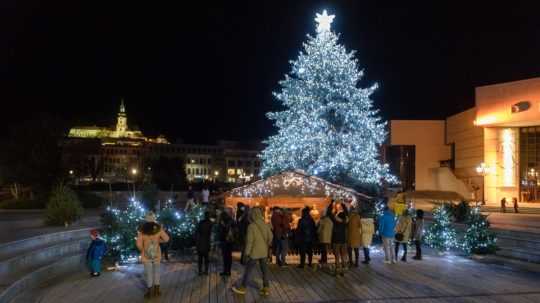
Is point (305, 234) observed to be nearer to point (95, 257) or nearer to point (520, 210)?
point (95, 257)

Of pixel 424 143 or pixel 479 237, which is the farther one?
pixel 424 143

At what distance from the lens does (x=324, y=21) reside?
2836cm

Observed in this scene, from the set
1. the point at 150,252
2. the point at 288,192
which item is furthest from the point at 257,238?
the point at 288,192

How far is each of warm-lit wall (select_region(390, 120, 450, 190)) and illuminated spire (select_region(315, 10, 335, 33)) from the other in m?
20.6

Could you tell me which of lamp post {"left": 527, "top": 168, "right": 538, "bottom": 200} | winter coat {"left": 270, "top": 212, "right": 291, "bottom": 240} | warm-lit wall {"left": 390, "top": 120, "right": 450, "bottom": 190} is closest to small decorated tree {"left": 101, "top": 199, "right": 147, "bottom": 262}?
winter coat {"left": 270, "top": 212, "right": 291, "bottom": 240}

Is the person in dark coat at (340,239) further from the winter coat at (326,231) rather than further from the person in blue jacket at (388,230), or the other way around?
the person in blue jacket at (388,230)

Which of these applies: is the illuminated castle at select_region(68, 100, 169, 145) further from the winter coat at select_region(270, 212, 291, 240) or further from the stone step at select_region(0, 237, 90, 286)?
the winter coat at select_region(270, 212, 291, 240)

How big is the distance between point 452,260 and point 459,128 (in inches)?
1150

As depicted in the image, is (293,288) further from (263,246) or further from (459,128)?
(459,128)

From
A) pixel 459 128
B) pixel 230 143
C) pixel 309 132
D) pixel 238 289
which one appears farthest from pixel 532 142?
pixel 230 143

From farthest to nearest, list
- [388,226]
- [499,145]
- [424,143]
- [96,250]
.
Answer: [424,143]
[499,145]
[388,226]
[96,250]

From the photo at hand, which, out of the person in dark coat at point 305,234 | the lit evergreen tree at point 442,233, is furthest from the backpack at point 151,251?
the lit evergreen tree at point 442,233

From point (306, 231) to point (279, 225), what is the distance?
702 millimetres

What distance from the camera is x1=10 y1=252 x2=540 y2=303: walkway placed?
9.65 meters
